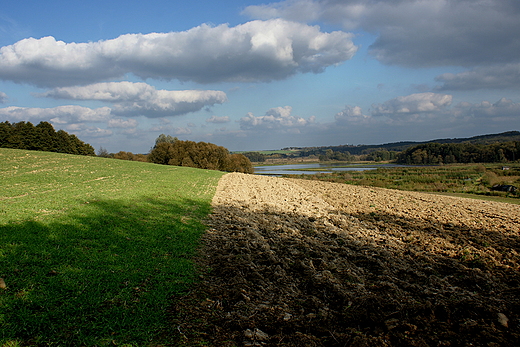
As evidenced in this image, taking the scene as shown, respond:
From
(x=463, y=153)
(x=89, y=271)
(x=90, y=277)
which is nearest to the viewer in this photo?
(x=90, y=277)

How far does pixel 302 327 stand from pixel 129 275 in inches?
166

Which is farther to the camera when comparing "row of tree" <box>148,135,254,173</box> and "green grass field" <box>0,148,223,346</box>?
"row of tree" <box>148,135,254,173</box>

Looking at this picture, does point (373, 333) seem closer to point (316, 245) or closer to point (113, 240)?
point (316, 245)

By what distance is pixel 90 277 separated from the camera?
6086 mm

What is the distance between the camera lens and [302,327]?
5.21m

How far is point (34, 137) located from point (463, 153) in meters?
142

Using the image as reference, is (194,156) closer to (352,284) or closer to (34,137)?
(34,137)

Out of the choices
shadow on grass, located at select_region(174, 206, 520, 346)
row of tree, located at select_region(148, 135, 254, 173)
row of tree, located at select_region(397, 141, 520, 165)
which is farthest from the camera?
row of tree, located at select_region(397, 141, 520, 165)

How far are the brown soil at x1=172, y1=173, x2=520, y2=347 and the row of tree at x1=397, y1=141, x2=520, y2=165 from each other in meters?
110

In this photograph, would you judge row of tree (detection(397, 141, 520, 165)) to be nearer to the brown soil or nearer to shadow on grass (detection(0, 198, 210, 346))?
the brown soil

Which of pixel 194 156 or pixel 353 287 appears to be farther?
pixel 194 156

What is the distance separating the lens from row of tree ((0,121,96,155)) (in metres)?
59.1

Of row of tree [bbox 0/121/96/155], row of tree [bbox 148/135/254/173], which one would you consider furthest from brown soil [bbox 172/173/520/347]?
row of tree [bbox 0/121/96/155]

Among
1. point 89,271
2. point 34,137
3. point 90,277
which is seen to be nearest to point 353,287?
point 90,277
